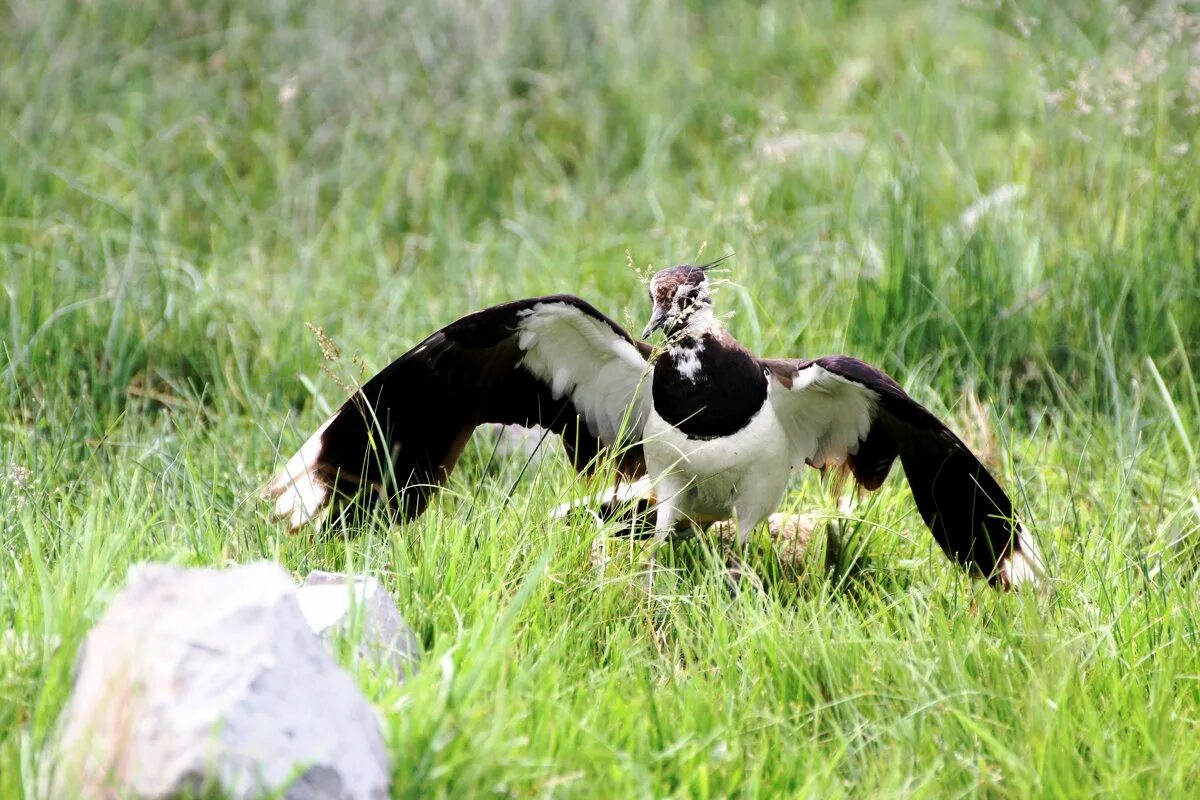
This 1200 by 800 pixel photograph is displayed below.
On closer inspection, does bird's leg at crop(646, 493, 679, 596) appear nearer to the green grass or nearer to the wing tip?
the green grass

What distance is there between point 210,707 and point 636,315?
2628mm

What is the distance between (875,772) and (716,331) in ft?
3.97

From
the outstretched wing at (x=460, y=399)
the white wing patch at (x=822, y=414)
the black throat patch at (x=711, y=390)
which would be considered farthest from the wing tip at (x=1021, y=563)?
the outstretched wing at (x=460, y=399)

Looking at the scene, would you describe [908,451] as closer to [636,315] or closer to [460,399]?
[460,399]

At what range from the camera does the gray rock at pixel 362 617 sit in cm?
234

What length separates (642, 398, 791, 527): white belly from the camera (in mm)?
3234

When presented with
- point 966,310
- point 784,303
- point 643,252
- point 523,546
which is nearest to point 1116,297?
point 966,310

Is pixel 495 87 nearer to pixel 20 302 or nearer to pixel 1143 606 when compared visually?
pixel 20 302

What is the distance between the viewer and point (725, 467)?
324 centimetres

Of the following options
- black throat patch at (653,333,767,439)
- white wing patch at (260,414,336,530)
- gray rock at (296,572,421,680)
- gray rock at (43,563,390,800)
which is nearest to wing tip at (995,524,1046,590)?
black throat patch at (653,333,767,439)

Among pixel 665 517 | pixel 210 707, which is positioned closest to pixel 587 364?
pixel 665 517

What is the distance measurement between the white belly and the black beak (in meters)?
0.22

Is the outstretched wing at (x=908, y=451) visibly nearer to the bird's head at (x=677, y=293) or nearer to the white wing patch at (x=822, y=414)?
the white wing patch at (x=822, y=414)

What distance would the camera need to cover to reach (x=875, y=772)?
2.38 m
